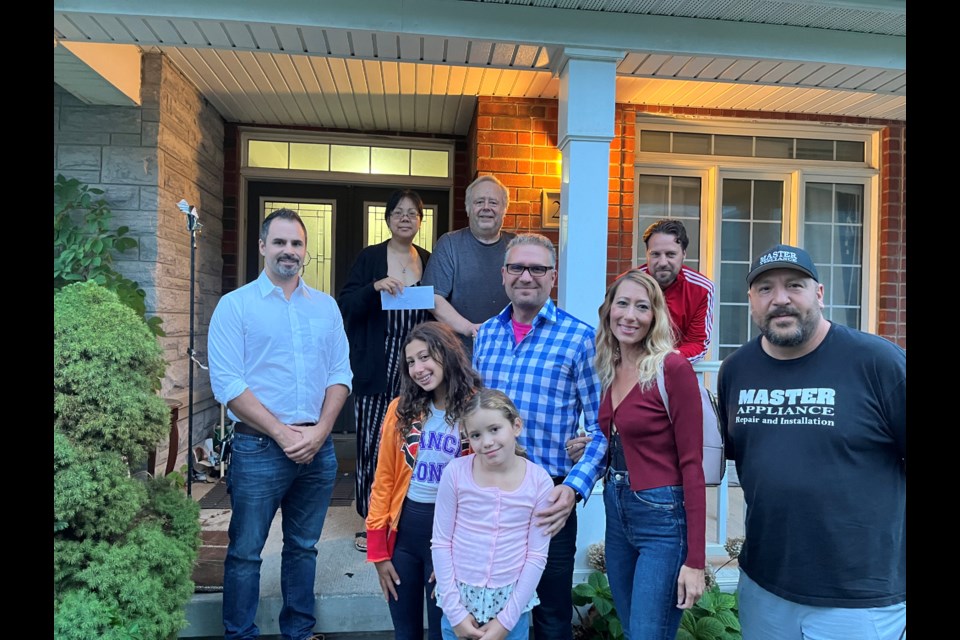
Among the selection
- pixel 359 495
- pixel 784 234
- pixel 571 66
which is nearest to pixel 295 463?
pixel 359 495

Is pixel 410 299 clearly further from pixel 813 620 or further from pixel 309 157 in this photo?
pixel 309 157

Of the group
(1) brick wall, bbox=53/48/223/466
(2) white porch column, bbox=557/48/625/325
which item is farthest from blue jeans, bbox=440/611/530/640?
(1) brick wall, bbox=53/48/223/466

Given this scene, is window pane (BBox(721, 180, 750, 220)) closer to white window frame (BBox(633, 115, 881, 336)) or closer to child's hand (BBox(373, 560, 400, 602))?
white window frame (BBox(633, 115, 881, 336))

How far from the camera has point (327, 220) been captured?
5.41 m

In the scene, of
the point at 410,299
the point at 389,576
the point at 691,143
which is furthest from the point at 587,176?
the point at 691,143

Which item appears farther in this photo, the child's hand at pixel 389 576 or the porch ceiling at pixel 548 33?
the porch ceiling at pixel 548 33

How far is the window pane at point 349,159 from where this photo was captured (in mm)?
5371

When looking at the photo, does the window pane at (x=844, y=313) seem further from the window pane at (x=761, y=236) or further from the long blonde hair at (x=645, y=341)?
the long blonde hair at (x=645, y=341)

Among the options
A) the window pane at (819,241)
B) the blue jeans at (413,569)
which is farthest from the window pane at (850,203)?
the blue jeans at (413,569)

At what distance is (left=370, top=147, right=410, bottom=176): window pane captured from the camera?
5422 mm

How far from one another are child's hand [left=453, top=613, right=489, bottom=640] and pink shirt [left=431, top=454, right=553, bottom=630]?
15 millimetres

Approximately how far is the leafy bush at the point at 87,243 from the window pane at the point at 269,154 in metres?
1.69

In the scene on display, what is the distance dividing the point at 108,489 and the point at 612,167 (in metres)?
3.97

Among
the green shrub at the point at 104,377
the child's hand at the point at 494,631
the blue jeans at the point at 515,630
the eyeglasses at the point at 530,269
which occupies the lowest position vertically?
the blue jeans at the point at 515,630
